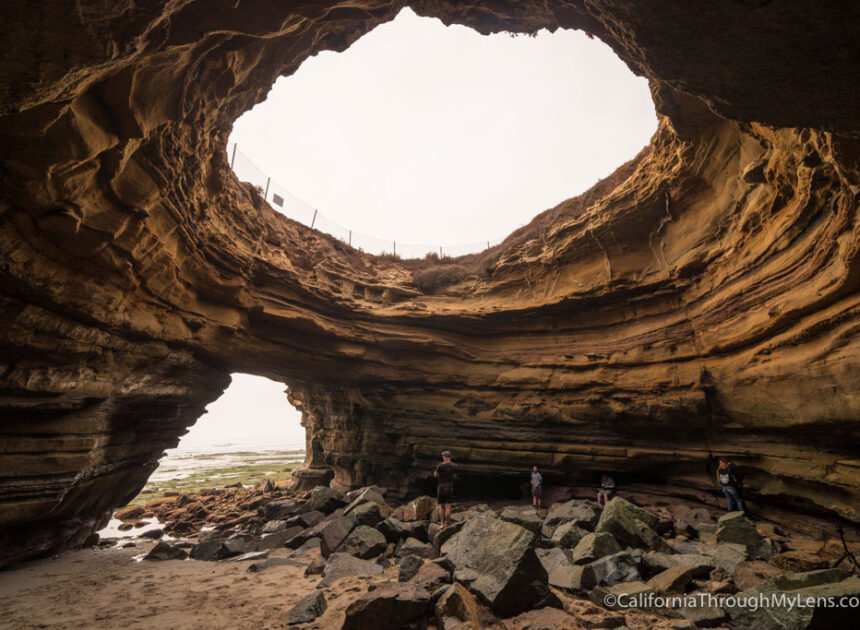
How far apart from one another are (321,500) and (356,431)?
3.92 m

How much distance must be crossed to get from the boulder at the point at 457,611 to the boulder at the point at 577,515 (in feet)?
13.4

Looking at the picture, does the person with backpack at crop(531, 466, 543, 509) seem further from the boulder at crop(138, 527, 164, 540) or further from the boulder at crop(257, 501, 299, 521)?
the boulder at crop(138, 527, 164, 540)

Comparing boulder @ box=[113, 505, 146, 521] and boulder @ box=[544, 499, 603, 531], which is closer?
boulder @ box=[544, 499, 603, 531]

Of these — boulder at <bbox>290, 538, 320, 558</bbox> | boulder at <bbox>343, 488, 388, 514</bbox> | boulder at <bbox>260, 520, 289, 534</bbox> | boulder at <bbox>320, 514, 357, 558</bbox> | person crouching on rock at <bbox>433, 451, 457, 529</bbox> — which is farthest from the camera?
boulder at <bbox>260, 520, 289, 534</bbox>

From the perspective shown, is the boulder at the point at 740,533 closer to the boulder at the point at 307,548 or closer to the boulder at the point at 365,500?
the boulder at the point at 365,500

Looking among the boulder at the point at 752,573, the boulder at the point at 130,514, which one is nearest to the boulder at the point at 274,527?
the boulder at the point at 130,514

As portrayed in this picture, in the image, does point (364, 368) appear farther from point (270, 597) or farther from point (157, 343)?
point (270, 597)

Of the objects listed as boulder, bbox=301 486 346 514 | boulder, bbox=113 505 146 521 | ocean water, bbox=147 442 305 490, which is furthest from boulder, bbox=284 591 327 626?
boulder, bbox=113 505 146 521

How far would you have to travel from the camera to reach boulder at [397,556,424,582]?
17.4 ft

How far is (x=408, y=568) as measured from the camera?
544cm

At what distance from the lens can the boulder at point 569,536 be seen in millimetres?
6473

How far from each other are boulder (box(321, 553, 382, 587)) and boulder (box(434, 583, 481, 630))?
2.36 metres

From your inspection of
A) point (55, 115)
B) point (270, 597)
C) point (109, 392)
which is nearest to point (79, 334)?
point (109, 392)

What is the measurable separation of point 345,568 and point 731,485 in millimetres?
9223
